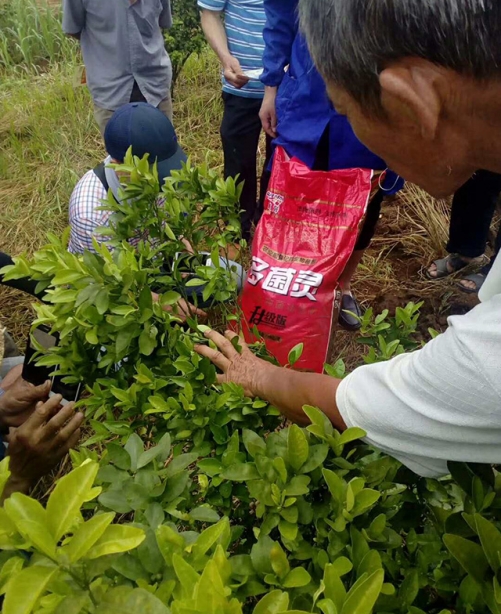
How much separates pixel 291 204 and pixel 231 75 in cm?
104

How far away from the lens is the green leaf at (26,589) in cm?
53

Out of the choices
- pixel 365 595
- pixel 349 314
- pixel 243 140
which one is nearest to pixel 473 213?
pixel 349 314

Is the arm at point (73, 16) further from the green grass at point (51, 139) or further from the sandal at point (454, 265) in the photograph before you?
the sandal at point (454, 265)

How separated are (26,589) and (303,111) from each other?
2.01 metres

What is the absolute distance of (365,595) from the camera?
0.62 m

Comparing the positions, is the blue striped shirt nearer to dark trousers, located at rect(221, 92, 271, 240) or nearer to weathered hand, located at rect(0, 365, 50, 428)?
dark trousers, located at rect(221, 92, 271, 240)

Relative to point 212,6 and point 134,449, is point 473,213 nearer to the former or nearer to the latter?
point 212,6

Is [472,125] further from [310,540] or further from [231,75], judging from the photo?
[231,75]

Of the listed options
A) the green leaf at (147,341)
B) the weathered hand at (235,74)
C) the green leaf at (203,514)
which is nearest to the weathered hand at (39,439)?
the green leaf at (147,341)

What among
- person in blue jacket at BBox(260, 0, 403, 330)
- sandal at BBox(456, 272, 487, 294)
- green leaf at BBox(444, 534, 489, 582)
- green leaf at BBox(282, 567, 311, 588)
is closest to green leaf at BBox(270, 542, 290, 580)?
green leaf at BBox(282, 567, 311, 588)

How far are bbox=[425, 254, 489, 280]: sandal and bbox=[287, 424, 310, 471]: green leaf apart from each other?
7.86ft

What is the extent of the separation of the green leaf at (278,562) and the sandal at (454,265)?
2.54 m

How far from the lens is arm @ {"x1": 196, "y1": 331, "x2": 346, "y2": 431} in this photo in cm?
103

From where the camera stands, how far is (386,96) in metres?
0.80
